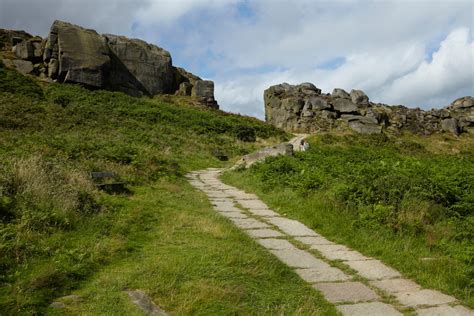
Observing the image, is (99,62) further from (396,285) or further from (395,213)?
(396,285)

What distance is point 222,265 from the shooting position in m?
5.62

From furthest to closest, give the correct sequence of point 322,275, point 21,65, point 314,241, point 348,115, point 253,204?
point 348,115, point 21,65, point 253,204, point 314,241, point 322,275

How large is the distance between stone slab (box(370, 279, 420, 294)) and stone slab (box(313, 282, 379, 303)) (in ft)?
0.73

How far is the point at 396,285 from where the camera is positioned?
573cm

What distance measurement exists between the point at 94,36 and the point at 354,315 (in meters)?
39.9

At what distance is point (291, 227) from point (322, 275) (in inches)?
109

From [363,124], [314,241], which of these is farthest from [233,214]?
[363,124]

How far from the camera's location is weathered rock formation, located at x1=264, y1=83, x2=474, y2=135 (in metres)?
41.8

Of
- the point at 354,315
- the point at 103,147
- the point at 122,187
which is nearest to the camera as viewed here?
the point at 354,315

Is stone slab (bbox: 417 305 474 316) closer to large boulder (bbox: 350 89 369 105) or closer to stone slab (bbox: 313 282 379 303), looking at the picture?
stone slab (bbox: 313 282 379 303)

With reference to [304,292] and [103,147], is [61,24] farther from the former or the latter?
[304,292]

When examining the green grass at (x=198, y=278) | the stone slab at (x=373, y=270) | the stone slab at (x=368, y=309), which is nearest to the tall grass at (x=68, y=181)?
the green grass at (x=198, y=278)

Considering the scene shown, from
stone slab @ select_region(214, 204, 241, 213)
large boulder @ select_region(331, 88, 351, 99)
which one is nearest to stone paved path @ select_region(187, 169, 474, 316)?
stone slab @ select_region(214, 204, 241, 213)

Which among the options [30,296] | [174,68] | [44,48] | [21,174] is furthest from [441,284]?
[174,68]
